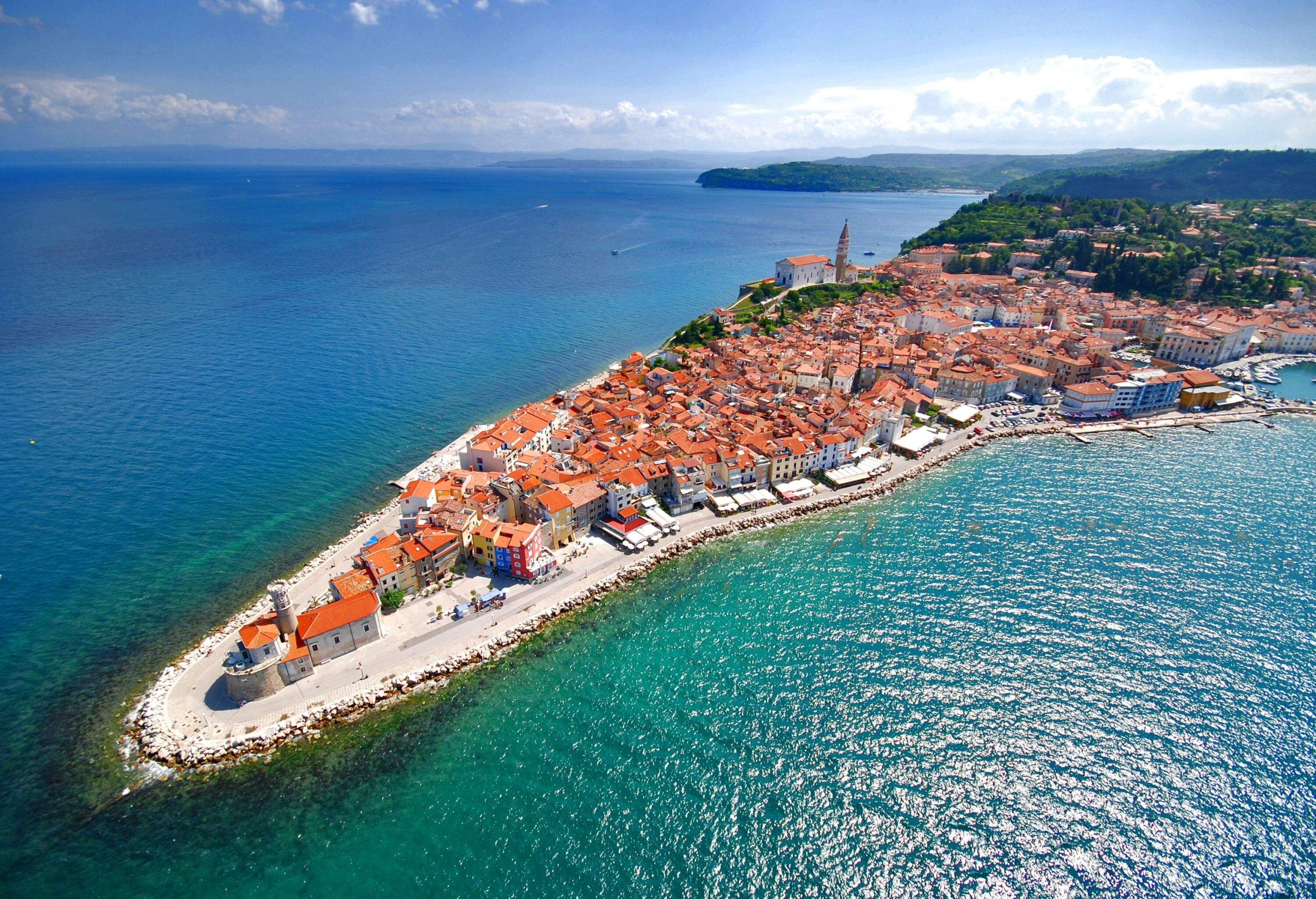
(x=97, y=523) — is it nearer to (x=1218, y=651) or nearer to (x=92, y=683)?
(x=92, y=683)

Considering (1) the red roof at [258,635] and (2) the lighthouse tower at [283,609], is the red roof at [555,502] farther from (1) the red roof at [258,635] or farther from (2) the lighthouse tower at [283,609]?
(1) the red roof at [258,635]


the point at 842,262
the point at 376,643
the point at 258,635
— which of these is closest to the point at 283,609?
the point at 258,635

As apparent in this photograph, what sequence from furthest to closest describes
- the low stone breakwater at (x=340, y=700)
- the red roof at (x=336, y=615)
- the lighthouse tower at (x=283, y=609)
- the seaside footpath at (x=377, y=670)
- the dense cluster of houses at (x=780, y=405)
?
the dense cluster of houses at (x=780, y=405) < the red roof at (x=336, y=615) < the lighthouse tower at (x=283, y=609) < the seaside footpath at (x=377, y=670) < the low stone breakwater at (x=340, y=700)

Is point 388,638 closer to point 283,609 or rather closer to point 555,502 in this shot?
point 283,609

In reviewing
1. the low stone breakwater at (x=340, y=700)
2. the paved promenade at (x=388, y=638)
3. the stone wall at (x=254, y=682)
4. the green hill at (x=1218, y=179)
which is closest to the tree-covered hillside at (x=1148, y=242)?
the green hill at (x=1218, y=179)

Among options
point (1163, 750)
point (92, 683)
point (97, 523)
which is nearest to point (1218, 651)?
point (1163, 750)
